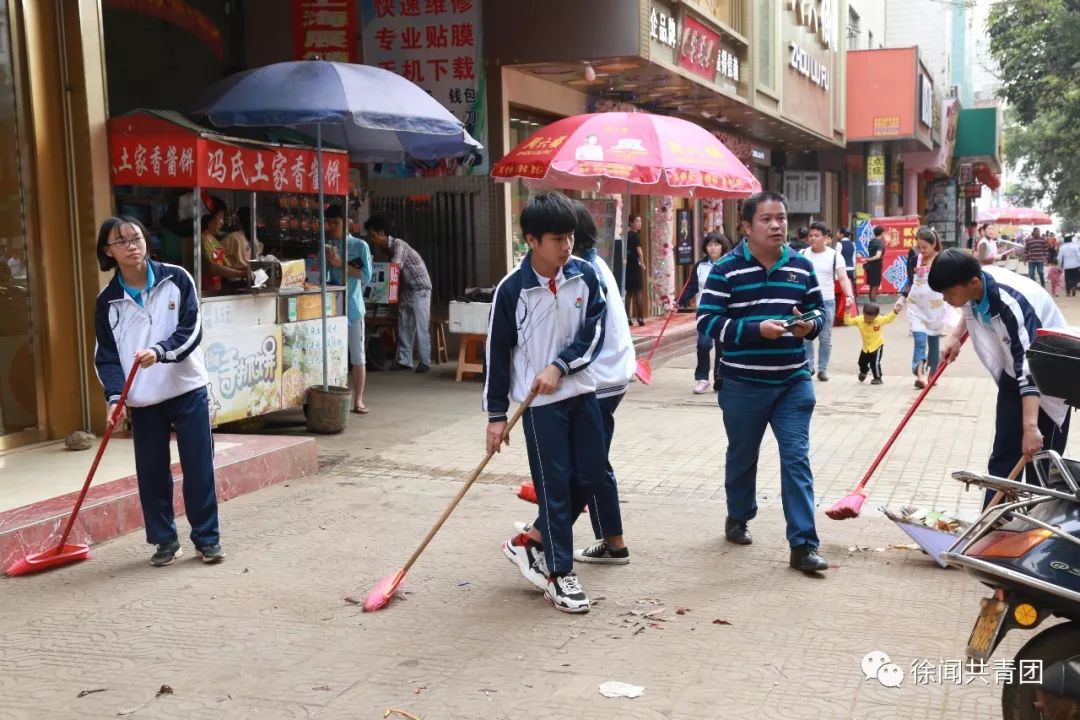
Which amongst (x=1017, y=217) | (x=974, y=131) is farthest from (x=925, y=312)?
(x=1017, y=217)

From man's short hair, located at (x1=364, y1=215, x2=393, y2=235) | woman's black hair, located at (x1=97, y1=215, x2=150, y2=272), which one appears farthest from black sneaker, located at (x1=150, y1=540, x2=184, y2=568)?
man's short hair, located at (x1=364, y1=215, x2=393, y2=235)

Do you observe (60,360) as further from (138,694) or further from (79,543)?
(138,694)

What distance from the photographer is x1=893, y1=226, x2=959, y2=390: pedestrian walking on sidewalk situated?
11.1m

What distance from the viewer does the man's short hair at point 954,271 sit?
450 cm

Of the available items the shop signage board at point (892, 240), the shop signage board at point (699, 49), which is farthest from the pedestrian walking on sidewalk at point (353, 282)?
the shop signage board at point (892, 240)

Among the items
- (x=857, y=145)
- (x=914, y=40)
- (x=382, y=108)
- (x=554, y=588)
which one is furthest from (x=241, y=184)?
(x=914, y=40)

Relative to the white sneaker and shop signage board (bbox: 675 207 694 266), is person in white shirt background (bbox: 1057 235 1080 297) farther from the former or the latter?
the white sneaker

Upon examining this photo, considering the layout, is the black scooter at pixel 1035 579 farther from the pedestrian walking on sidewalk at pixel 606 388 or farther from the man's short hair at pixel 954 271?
the pedestrian walking on sidewalk at pixel 606 388

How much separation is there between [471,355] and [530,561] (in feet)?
22.3

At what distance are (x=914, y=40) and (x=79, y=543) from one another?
37.5 metres

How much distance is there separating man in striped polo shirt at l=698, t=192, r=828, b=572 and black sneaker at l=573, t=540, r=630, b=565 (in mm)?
759

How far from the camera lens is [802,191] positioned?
2606 cm

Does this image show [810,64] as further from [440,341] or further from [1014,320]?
[1014,320]

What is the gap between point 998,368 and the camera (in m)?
4.86
